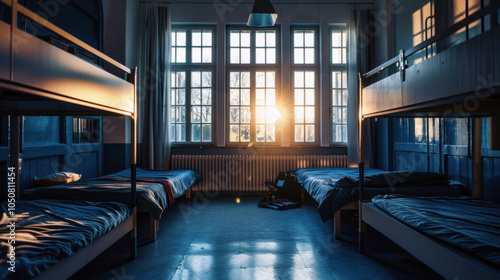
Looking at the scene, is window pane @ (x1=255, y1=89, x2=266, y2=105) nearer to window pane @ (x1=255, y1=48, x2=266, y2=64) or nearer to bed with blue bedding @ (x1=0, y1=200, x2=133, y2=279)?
window pane @ (x1=255, y1=48, x2=266, y2=64)

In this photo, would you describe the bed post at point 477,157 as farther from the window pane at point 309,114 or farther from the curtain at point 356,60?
the window pane at point 309,114

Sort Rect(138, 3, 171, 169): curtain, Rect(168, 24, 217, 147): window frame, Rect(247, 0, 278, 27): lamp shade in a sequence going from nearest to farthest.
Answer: Rect(247, 0, 278, 27): lamp shade → Rect(138, 3, 171, 169): curtain → Rect(168, 24, 217, 147): window frame

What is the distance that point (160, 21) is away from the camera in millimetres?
5406

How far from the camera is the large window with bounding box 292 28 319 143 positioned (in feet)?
18.5

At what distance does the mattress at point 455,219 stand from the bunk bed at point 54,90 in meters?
1.80

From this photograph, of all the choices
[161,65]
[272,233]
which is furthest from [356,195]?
[161,65]

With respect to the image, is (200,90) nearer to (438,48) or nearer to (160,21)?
(160,21)

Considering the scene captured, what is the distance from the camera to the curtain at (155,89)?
533 cm

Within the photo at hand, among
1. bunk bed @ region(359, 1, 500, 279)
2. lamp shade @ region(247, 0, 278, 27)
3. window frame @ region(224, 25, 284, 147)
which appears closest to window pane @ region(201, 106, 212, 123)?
window frame @ region(224, 25, 284, 147)

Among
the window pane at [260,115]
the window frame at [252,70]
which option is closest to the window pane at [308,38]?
the window frame at [252,70]

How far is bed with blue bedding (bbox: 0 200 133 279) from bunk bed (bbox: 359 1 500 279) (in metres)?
1.77

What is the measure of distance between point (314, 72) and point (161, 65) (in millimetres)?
2618

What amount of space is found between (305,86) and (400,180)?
2.97 m

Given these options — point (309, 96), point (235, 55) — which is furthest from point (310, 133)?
point (235, 55)
